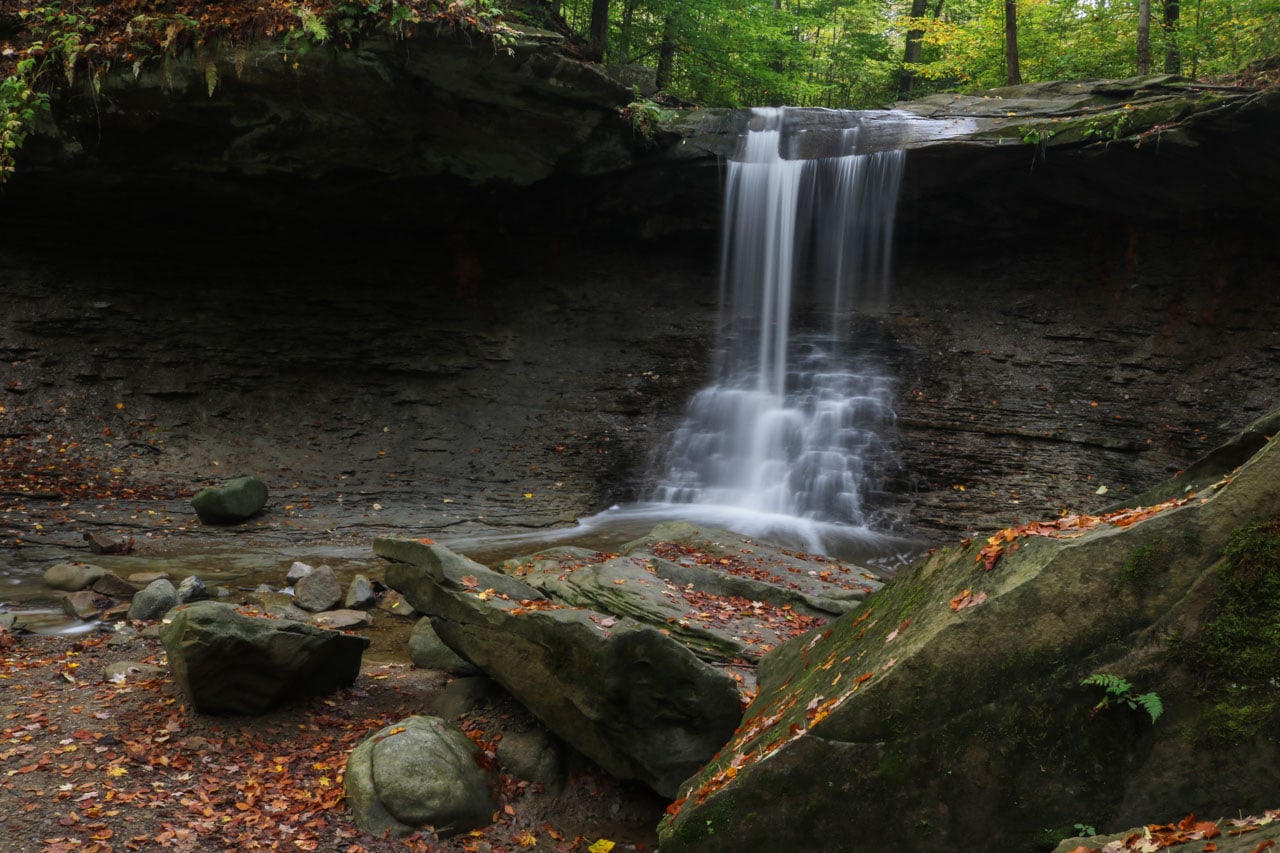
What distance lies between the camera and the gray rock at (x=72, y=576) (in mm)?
8375

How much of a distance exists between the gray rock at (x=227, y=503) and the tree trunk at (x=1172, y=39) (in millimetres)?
18220

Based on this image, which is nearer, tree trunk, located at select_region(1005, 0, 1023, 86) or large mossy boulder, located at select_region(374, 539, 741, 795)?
large mossy boulder, located at select_region(374, 539, 741, 795)

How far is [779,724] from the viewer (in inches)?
164

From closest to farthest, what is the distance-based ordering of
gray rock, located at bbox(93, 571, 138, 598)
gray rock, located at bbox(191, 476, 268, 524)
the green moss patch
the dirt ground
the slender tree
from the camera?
the green moss patch → the dirt ground → gray rock, located at bbox(93, 571, 138, 598) → gray rock, located at bbox(191, 476, 268, 524) → the slender tree

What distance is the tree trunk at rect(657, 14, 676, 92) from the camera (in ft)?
62.0

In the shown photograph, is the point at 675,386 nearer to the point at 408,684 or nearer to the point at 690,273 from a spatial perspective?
the point at 690,273

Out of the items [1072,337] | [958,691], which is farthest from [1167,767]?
[1072,337]

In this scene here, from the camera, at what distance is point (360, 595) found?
27.8ft

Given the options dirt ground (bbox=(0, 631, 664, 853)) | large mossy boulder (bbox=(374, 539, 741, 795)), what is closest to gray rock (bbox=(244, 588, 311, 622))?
dirt ground (bbox=(0, 631, 664, 853))

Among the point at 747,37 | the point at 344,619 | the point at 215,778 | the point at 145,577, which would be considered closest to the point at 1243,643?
the point at 215,778

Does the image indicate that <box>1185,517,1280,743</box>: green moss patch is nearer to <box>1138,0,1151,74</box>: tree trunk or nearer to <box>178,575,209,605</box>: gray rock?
<box>178,575,209,605</box>: gray rock

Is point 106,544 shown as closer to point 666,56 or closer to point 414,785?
point 414,785

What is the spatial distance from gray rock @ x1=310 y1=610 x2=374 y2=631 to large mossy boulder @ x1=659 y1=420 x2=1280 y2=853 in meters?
4.95

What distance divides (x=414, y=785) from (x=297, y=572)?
5.04 m
